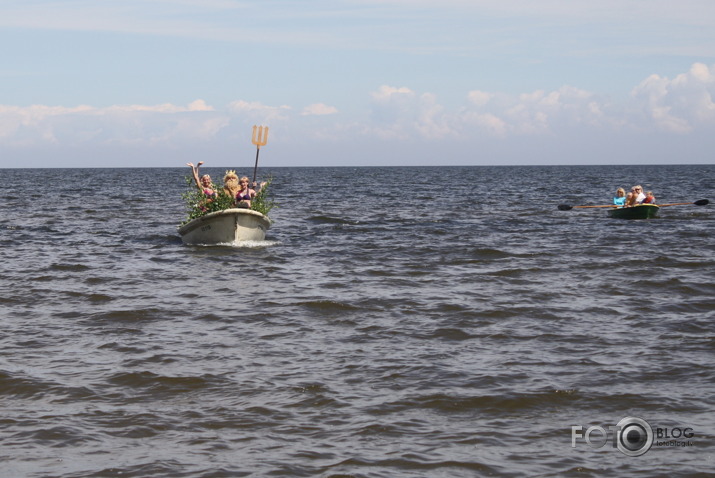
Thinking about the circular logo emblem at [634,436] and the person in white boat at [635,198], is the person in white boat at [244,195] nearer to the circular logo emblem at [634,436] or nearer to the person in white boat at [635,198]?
the circular logo emblem at [634,436]

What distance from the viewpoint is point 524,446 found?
A: 7297 millimetres

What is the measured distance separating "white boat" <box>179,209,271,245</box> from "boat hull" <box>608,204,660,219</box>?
15230mm

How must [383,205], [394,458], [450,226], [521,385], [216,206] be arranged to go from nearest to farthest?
[394,458]
[521,385]
[216,206]
[450,226]
[383,205]

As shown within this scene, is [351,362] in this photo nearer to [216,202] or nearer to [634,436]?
[634,436]

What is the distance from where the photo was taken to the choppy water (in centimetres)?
710

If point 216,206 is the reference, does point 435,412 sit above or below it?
below

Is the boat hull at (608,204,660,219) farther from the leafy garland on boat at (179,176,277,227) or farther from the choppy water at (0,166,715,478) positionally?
the leafy garland on boat at (179,176,277,227)

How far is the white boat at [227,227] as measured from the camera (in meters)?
21.6

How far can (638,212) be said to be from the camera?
1241 inches

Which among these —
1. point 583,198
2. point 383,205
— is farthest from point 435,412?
point 583,198

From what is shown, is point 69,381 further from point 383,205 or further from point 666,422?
point 383,205

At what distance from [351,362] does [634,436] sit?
362 cm

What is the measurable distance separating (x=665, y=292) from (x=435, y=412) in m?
8.37

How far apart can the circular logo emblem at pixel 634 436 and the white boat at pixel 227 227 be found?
14.9 meters
